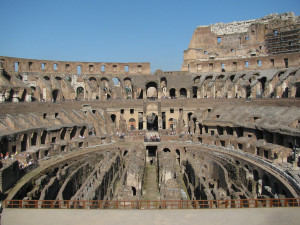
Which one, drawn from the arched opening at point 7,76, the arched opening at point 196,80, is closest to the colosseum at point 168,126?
the arched opening at point 196,80

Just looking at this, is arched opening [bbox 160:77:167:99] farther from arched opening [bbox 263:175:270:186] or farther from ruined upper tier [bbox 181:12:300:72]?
arched opening [bbox 263:175:270:186]

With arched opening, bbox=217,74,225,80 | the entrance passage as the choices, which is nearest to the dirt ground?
the entrance passage

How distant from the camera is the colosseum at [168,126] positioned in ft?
74.1

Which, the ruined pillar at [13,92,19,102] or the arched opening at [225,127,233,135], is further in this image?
the ruined pillar at [13,92,19,102]

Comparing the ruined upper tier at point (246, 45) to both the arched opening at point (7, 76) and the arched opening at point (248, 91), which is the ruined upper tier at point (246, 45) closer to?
the arched opening at point (248, 91)

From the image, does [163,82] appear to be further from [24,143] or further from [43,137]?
[24,143]

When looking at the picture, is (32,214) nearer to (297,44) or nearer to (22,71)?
(22,71)

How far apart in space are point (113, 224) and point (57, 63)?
1627 inches

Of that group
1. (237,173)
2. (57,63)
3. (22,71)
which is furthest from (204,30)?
(237,173)

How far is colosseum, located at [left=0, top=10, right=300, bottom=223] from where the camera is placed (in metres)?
22.6

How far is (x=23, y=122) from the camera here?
3173cm

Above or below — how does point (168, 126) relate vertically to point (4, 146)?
above

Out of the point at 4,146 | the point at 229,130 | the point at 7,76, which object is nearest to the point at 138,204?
the point at 4,146

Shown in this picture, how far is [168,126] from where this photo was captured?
154 feet
